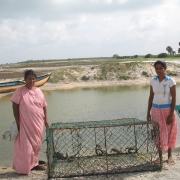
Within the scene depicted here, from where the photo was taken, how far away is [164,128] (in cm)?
468

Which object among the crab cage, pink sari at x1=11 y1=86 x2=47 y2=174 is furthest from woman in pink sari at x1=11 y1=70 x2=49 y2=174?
the crab cage

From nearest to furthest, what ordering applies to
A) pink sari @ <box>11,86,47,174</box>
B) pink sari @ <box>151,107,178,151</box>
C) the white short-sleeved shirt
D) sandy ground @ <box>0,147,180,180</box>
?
sandy ground @ <box>0,147,180,180</box>
pink sari @ <box>11,86,47,174</box>
the white short-sleeved shirt
pink sari @ <box>151,107,178,151</box>

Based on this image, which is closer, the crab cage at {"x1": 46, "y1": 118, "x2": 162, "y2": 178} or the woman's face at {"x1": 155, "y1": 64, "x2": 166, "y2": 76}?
the crab cage at {"x1": 46, "y1": 118, "x2": 162, "y2": 178}

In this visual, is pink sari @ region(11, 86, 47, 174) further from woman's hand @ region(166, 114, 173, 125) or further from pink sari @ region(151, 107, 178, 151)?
woman's hand @ region(166, 114, 173, 125)

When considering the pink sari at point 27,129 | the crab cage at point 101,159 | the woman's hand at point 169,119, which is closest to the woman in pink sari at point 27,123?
the pink sari at point 27,129

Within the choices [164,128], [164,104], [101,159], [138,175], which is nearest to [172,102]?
[164,104]

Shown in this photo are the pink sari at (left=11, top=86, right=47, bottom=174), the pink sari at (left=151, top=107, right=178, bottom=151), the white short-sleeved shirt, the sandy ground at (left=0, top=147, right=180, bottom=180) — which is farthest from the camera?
the pink sari at (left=151, top=107, right=178, bottom=151)

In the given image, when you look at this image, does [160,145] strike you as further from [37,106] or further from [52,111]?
[52,111]

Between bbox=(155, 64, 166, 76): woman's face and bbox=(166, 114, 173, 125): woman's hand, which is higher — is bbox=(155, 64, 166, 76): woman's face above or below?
above

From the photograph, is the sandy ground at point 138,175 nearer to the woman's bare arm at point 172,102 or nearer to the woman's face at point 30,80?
the woman's bare arm at point 172,102

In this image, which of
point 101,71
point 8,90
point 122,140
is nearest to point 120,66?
point 101,71

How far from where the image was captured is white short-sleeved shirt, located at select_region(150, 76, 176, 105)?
4527 millimetres

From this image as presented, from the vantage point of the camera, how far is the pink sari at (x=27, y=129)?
442 cm

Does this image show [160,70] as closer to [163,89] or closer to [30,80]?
[163,89]
